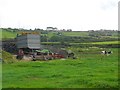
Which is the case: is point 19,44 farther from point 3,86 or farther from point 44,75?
point 3,86

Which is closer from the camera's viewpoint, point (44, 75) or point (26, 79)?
point (26, 79)

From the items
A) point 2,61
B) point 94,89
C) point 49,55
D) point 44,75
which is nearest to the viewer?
point 94,89

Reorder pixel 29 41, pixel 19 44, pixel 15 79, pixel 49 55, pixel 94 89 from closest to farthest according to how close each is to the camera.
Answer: pixel 94 89
pixel 15 79
pixel 49 55
pixel 29 41
pixel 19 44

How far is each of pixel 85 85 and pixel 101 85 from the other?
116 centimetres

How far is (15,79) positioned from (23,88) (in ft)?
14.9

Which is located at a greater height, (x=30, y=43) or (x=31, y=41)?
(x=31, y=41)

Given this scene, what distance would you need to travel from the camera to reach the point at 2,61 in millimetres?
42375

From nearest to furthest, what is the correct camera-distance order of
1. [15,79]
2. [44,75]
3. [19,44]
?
[15,79]
[44,75]
[19,44]

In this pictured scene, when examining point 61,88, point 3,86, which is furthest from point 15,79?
point 61,88

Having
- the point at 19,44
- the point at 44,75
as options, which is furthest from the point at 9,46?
the point at 44,75

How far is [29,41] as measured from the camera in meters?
65.2

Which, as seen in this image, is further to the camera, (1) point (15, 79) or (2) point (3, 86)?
(1) point (15, 79)

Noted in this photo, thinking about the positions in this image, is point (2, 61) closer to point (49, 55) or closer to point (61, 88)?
point (49, 55)

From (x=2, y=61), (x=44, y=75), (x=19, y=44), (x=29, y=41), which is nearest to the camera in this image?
(x=44, y=75)
